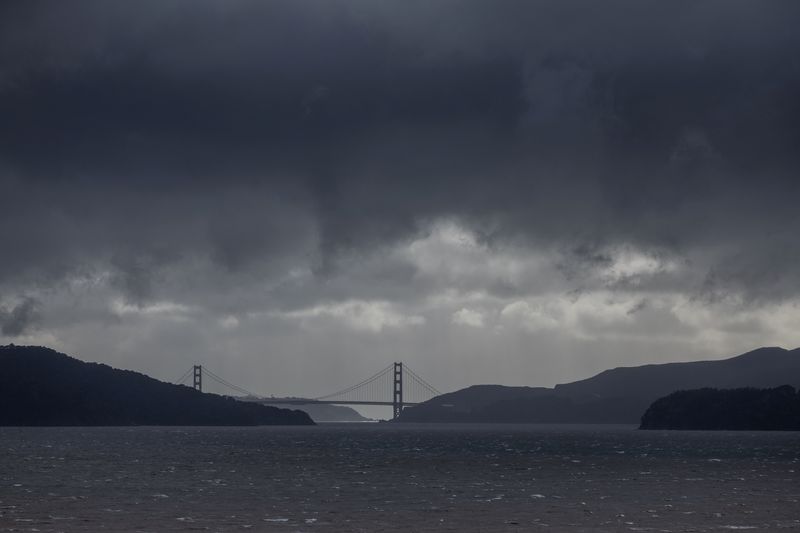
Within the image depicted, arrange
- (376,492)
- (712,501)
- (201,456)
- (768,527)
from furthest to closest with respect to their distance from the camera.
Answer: (201,456) < (376,492) < (712,501) < (768,527)

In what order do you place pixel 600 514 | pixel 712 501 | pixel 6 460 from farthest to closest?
pixel 6 460 → pixel 712 501 → pixel 600 514

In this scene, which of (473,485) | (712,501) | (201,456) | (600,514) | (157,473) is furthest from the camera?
(201,456)

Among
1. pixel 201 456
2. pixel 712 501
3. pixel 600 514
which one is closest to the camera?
pixel 600 514

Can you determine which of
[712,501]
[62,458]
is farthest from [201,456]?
[712,501]

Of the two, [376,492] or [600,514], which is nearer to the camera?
[600,514]

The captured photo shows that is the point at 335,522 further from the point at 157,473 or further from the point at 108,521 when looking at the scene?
the point at 157,473

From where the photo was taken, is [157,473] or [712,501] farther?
[157,473]

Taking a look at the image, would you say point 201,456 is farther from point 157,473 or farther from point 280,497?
point 280,497

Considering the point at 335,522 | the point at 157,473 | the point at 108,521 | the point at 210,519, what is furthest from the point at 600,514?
Result: the point at 157,473
